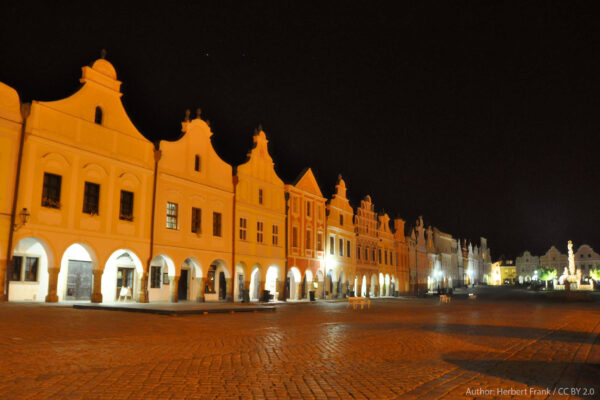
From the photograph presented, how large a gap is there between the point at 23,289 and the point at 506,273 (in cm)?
16825

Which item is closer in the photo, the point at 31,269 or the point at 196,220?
the point at 31,269

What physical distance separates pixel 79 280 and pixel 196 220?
809cm

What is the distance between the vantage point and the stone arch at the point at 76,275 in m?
27.2

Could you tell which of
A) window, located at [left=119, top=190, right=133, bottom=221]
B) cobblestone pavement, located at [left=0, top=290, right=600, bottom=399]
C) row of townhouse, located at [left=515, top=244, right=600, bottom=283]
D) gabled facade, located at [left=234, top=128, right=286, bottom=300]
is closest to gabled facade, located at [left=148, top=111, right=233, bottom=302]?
gabled facade, located at [left=234, top=128, right=286, bottom=300]

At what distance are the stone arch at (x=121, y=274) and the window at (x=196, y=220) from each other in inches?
182

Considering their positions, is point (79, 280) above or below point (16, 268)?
below

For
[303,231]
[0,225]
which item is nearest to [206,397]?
[0,225]

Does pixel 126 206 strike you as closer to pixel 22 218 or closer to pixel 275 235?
pixel 22 218

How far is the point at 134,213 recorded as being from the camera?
2848 cm

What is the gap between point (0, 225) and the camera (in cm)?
2225

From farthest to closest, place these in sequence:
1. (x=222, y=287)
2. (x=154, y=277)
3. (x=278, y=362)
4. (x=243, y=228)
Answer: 1. (x=243, y=228)
2. (x=222, y=287)
3. (x=154, y=277)
4. (x=278, y=362)

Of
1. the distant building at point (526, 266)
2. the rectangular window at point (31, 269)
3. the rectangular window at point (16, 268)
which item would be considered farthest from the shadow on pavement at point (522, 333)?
the distant building at point (526, 266)

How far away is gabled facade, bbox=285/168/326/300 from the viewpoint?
141 ft

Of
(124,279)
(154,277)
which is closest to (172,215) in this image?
(154,277)
